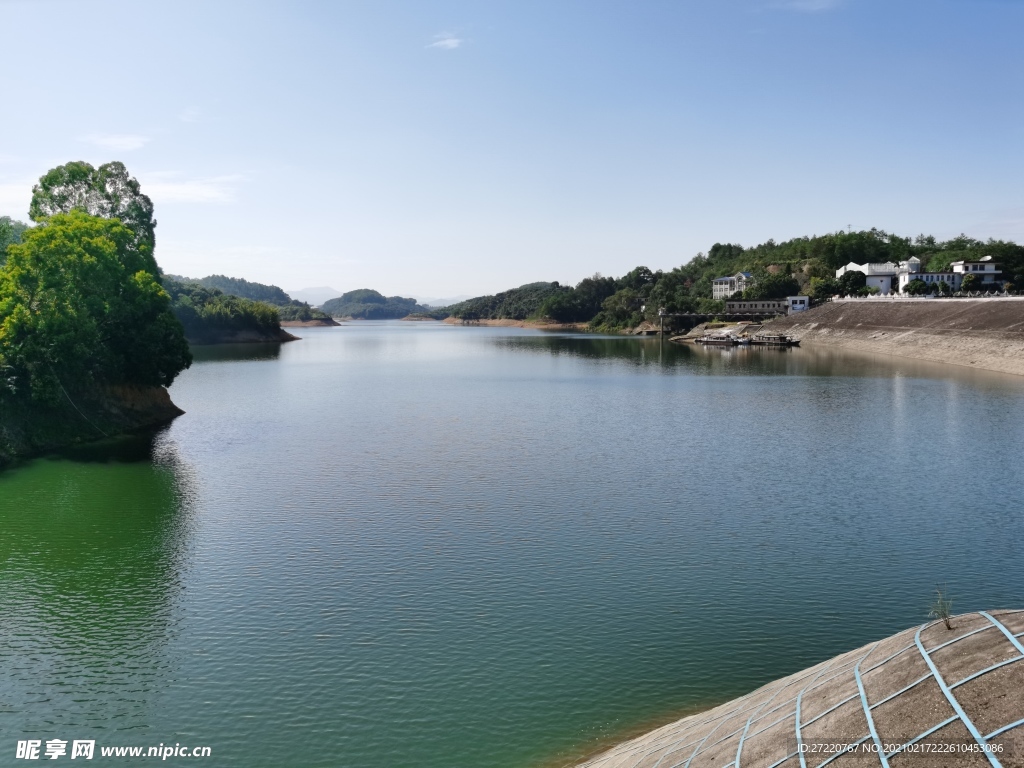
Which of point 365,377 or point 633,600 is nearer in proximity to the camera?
point 633,600

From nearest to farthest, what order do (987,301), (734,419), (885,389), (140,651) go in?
1. (140,651)
2. (734,419)
3. (885,389)
4. (987,301)

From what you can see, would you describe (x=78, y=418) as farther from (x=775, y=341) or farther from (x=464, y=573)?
(x=775, y=341)

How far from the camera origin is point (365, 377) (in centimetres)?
8656

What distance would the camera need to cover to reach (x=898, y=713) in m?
8.84

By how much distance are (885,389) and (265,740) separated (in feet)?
215

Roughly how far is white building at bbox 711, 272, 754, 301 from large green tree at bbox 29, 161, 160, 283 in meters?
137

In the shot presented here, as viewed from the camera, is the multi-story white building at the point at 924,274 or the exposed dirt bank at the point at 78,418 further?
the multi-story white building at the point at 924,274

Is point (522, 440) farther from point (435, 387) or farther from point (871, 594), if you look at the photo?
point (435, 387)

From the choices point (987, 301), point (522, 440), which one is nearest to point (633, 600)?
point (522, 440)

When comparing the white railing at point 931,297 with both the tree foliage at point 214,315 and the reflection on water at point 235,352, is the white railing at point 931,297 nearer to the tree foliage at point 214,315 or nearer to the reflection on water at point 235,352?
the reflection on water at point 235,352

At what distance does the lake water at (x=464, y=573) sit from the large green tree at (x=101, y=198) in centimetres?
2610

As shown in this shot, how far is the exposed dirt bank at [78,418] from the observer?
3928 cm

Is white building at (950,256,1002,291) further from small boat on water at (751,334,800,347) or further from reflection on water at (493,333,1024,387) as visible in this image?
reflection on water at (493,333,1024,387)

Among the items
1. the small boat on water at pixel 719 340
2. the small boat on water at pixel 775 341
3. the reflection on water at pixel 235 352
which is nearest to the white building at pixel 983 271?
the small boat on water at pixel 775 341
